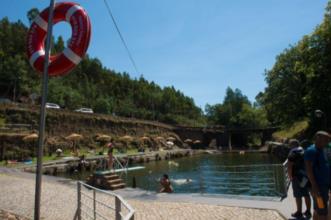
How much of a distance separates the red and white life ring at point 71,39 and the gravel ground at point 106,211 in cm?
363

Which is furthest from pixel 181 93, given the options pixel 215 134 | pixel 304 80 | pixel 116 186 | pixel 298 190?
pixel 298 190

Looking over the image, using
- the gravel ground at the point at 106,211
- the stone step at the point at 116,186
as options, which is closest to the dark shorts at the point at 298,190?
the gravel ground at the point at 106,211

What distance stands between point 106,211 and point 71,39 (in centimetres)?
450

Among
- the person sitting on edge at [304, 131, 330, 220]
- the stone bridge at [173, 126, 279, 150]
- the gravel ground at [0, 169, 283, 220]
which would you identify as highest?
the stone bridge at [173, 126, 279, 150]

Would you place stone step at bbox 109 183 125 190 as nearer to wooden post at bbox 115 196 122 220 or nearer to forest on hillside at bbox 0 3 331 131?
wooden post at bbox 115 196 122 220

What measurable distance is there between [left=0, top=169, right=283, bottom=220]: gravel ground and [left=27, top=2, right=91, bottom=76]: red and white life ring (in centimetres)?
Answer: 363

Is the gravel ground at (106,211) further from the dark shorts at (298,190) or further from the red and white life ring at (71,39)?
the red and white life ring at (71,39)

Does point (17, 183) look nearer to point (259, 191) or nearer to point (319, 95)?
point (259, 191)

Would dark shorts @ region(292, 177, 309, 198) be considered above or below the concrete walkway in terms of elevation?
above

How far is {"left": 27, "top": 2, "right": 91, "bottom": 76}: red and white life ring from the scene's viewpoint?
22.8 ft

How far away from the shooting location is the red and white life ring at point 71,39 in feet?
22.8

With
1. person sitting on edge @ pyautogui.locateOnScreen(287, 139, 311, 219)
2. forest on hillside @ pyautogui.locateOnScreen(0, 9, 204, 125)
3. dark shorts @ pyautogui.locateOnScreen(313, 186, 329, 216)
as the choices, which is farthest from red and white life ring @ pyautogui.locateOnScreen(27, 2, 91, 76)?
forest on hillside @ pyautogui.locateOnScreen(0, 9, 204, 125)

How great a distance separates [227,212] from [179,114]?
9140 centimetres

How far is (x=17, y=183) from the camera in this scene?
1354 cm
